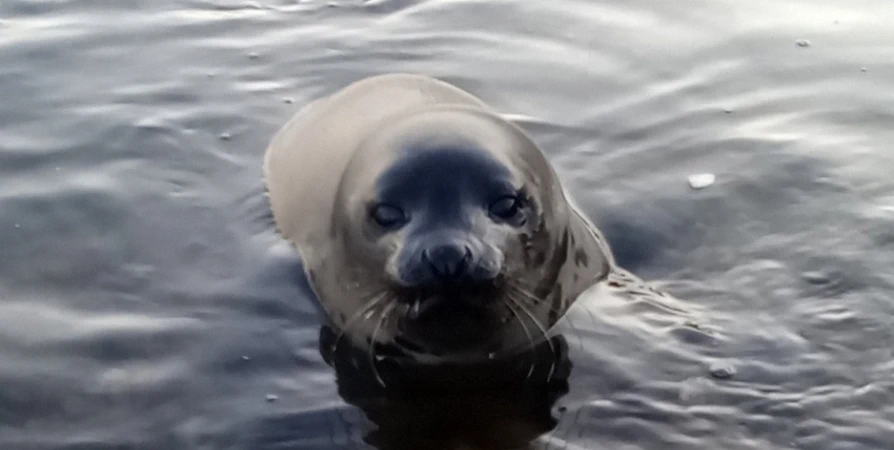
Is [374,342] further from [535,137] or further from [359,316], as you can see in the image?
[535,137]

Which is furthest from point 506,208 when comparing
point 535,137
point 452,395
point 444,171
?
point 535,137

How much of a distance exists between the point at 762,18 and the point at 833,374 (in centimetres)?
393

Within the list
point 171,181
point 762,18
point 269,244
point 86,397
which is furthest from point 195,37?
point 86,397

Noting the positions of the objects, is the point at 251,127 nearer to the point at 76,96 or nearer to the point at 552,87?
the point at 76,96

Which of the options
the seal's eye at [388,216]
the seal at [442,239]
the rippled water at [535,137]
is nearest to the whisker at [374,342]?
the seal at [442,239]

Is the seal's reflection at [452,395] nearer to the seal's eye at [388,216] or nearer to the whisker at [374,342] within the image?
the whisker at [374,342]

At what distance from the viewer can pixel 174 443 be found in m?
4.46

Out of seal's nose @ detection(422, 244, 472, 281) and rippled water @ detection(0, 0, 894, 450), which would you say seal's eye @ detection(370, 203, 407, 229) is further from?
rippled water @ detection(0, 0, 894, 450)

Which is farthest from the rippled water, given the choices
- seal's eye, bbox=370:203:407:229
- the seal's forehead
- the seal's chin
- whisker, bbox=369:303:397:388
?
the seal's forehead

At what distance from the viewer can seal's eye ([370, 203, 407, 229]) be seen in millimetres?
4875

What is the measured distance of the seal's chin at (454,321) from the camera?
4.48m

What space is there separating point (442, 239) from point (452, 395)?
2.14ft

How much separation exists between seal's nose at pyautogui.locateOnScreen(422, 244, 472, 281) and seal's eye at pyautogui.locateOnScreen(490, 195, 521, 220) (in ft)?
1.56

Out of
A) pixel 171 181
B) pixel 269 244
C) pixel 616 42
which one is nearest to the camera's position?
pixel 269 244
